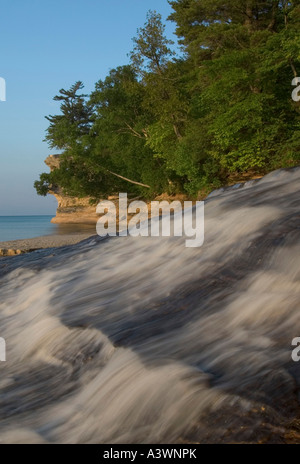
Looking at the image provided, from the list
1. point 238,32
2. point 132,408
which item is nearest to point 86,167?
point 238,32

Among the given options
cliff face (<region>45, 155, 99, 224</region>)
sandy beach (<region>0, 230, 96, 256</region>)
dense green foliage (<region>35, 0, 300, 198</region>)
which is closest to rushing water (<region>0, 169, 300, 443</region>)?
sandy beach (<region>0, 230, 96, 256</region>)

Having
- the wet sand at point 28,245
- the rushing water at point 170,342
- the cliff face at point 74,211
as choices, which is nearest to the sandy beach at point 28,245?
the wet sand at point 28,245

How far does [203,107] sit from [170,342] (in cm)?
2210

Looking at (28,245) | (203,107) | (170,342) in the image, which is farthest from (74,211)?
(170,342)

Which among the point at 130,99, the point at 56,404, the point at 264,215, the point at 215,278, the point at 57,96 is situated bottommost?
the point at 56,404

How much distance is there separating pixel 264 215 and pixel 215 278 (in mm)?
1151

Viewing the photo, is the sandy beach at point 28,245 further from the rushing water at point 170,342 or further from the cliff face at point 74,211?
the cliff face at point 74,211

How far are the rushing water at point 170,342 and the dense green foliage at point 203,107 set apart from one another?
619 inches

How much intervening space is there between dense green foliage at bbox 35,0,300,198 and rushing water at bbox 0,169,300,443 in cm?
1571

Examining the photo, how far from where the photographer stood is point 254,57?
2003 cm

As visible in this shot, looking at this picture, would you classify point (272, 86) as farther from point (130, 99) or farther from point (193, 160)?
point (130, 99)

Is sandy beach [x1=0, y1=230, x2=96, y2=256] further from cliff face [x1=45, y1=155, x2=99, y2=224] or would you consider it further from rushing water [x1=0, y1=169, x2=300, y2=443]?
cliff face [x1=45, y1=155, x2=99, y2=224]

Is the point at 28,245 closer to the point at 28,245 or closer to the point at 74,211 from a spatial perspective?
the point at 28,245

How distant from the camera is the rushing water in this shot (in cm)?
226
